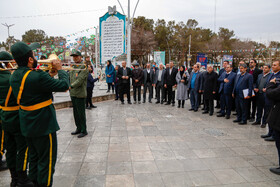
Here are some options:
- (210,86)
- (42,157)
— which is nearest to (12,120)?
(42,157)

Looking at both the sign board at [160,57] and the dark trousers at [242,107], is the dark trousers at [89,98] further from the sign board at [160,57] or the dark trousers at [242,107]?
the sign board at [160,57]

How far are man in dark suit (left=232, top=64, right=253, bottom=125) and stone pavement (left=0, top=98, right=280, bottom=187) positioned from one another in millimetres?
440

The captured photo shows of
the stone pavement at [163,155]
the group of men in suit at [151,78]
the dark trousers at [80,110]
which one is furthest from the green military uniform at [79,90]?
the group of men in suit at [151,78]

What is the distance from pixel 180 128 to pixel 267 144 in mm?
2152

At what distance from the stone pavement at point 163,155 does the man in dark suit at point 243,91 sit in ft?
1.44

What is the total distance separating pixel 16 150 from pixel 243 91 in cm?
615

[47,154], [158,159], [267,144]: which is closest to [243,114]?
[267,144]

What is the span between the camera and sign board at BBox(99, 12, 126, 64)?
35.1 ft

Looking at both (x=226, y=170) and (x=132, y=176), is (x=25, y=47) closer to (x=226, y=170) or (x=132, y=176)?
(x=132, y=176)

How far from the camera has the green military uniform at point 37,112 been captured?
2.26 m

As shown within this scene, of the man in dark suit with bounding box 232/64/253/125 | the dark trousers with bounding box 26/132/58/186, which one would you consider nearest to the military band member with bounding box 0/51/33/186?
the dark trousers with bounding box 26/132/58/186

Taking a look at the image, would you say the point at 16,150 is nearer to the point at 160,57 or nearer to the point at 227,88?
the point at 227,88

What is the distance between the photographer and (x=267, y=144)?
4.61m

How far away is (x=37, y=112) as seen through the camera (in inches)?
92.4
